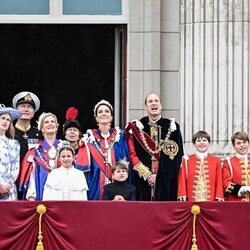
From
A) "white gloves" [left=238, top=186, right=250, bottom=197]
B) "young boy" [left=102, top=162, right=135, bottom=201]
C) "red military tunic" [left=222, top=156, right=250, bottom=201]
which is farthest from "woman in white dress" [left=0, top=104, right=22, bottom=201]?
"white gloves" [left=238, top=186, right=250, bottom=197]

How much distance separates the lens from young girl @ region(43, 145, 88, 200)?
21.0m

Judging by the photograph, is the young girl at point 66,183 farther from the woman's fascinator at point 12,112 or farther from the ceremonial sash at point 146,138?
the ceremonial sash at point 146,138

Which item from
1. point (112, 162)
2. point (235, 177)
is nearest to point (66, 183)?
point (112, 162)

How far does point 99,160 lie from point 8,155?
1205 mm

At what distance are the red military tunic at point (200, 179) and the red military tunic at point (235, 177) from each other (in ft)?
0.27

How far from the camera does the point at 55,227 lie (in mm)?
20438

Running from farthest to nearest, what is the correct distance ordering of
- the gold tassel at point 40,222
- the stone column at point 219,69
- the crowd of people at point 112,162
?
the stone column at point 219,69, the crowd of people at point 112,162, the gold tassel at point 40,222

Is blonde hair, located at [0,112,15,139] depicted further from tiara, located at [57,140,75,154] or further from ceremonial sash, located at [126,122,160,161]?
ceremonial sash, located at [126,122,160,161]

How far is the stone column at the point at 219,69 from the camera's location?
2386cm

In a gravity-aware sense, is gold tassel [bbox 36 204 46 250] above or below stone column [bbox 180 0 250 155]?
below

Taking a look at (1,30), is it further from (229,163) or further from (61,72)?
(229,163)

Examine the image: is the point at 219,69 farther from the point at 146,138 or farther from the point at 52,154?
the point at 52,154

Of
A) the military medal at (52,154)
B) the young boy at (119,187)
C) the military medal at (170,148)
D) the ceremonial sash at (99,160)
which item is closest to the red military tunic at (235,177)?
the military medal at (170,148)

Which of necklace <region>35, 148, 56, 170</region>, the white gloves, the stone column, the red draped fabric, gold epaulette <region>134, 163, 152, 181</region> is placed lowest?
the red draped fabric
